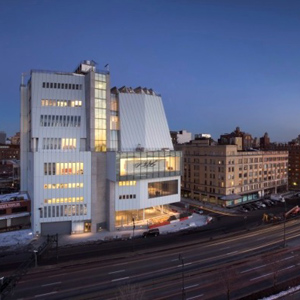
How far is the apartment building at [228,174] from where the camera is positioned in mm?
88550

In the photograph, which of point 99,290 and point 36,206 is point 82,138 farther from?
point 99,290

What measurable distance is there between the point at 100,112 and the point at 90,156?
10451mm

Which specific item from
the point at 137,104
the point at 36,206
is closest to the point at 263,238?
the point at 137,104

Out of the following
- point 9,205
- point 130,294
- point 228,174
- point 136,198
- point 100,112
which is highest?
point 100,112

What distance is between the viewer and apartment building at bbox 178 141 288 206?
88.6 m

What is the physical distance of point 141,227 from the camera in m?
61.8

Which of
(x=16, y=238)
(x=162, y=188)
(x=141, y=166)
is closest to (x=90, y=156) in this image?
(x=141, y=166)

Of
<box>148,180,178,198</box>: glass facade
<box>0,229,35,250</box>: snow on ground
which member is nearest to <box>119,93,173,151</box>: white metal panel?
<box>148,180,178,198</box>: glass facade

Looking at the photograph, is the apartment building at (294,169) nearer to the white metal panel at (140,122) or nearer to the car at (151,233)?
the white metal panel at (140,122)

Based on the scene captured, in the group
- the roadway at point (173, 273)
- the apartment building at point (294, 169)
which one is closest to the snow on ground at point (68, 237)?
the roadway at point (173, 273)

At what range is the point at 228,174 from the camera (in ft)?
290

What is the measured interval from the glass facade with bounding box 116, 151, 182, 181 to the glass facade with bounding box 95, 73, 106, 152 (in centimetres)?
648

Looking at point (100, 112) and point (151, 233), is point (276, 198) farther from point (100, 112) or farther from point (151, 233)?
point (100, 112)

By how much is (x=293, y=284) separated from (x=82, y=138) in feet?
156
